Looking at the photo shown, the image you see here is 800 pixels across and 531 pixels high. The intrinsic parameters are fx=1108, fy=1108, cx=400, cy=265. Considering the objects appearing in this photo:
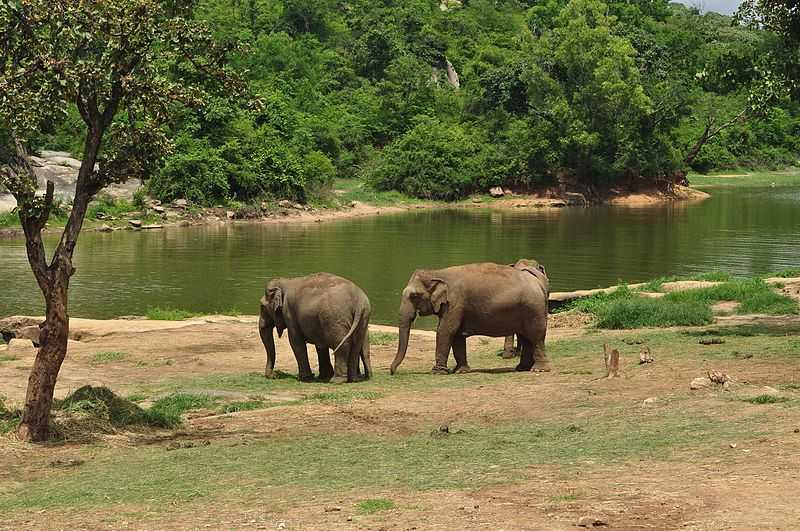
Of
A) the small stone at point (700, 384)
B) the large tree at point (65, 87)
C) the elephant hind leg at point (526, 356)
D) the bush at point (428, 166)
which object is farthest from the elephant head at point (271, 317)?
the bush at point (428, 166)

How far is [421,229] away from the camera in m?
54.7

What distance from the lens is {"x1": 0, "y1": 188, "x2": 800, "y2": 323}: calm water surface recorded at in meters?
33.1

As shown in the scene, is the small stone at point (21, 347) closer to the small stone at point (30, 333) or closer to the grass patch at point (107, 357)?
the small stone at point (30, 333)

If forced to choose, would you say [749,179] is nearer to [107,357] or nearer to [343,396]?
[107,357]

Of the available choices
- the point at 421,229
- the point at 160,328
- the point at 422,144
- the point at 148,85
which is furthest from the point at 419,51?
the point at 148,85

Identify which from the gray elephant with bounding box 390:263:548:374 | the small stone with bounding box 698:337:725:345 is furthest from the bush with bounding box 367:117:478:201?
the gray elephant with bounding box 390:263:548:374

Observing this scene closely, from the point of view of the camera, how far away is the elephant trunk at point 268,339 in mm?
17453

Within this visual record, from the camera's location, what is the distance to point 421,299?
58.0ft

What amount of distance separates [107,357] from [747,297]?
1366 cm

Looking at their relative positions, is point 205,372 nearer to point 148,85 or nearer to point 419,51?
point 148,85

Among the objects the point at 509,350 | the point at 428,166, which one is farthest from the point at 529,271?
the point at 428,166

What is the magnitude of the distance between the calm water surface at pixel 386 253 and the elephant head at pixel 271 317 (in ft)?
33.3

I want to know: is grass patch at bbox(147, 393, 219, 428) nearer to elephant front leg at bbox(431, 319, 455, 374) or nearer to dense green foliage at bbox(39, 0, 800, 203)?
elephant front leg at bbox(431, 319, 455, 374)

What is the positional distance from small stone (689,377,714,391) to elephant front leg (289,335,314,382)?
624 cm
